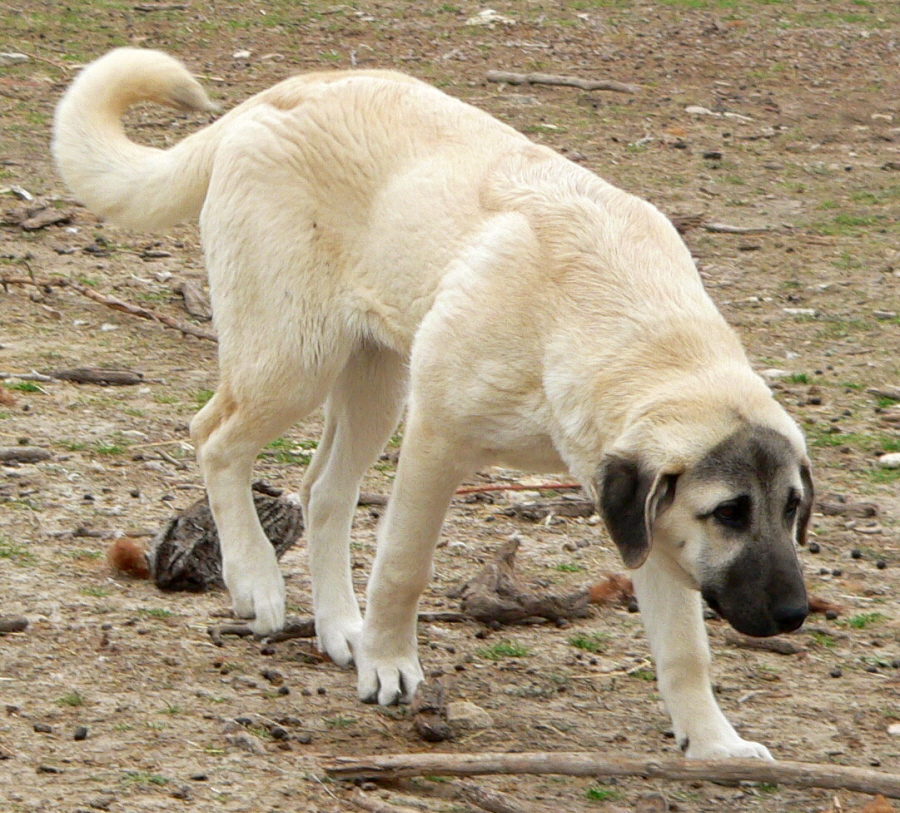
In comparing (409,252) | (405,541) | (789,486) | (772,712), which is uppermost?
(409,252)

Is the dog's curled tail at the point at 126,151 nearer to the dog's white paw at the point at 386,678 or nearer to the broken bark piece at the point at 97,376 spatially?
the broken bark piece at the point at 97,376

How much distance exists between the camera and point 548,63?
43.0 ft

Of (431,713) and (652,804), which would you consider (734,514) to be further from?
(431,713)

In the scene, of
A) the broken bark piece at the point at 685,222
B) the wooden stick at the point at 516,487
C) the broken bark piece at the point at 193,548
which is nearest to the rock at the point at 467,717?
the broken bark piece at the point at 193,548

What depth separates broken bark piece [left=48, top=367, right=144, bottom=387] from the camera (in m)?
6.67

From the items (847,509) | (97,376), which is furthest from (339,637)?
(97,376)

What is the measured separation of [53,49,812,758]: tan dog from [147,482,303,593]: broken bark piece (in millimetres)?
210

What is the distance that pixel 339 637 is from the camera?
15.3ft

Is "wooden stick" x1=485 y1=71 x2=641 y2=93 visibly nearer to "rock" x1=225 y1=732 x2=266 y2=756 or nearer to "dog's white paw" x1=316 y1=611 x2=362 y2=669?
"dog's white paw" x1=316 y1=611 x2=362 y2=669

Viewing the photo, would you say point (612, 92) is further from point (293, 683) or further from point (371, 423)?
point (293, 683)

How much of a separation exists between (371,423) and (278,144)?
934mm

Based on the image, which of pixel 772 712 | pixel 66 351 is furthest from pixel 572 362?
pixel 66 351

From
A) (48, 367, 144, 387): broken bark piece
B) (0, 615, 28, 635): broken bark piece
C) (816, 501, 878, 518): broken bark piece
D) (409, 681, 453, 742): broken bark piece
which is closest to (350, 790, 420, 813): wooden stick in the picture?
(409, 681, 453, 742): broken bark piece

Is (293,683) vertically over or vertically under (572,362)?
under
